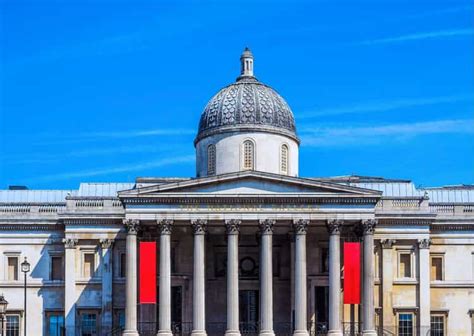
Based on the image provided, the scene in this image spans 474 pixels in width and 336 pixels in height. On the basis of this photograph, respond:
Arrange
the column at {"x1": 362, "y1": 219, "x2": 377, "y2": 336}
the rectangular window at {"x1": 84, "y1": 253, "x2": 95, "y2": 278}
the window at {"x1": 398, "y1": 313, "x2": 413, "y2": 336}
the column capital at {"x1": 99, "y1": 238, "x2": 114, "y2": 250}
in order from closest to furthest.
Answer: the column at {"x1": 362, "y1": 219, "x2": 377, "y2": 336} < the window at {"x1": 398, "y1": 313, "x2": 413, "y2": 336} < the column capital at {"x1": 99, "y1": 238, "x2": 114, "y2": 250} < the rectangular window at {"x1": 84, "y1": 253, "x2": 95, "y2": 278}

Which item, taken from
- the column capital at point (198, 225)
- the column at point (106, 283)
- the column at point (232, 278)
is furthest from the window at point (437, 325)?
the column at point (106, 283)

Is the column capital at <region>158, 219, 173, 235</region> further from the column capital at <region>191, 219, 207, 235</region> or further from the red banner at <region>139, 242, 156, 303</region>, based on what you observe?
the column capital at <region>191, 219, 207, 235</region>

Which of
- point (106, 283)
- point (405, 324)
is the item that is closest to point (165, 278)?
point (106, 283)

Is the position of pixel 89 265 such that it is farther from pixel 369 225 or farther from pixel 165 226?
pixel 369 225

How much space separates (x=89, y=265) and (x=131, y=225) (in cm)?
823

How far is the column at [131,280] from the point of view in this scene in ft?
297

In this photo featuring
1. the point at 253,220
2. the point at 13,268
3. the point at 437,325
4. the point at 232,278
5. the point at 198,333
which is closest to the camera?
the point at 198,333

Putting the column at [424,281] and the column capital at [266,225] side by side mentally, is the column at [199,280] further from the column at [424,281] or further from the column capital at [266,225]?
the column at [424,281]

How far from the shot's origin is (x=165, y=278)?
90.7 m

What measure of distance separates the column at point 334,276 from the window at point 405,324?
7.66 meters

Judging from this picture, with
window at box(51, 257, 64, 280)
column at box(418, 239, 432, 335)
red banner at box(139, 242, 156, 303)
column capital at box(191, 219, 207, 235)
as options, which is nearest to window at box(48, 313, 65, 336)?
window at box(51, 257, 64, 280)

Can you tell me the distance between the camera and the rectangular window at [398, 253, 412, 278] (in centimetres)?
9762

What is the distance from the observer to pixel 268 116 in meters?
100

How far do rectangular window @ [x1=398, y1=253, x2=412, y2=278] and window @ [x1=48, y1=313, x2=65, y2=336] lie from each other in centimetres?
2715
